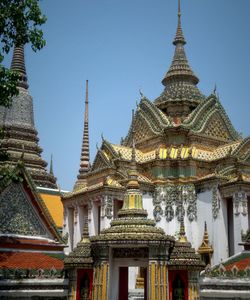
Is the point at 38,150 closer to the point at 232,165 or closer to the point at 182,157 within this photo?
the point at 182,157

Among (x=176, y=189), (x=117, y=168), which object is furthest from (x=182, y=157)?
(x=117, y=168)

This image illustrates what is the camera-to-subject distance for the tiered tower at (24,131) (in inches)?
1384

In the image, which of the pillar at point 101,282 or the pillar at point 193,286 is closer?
the pillar at point 101,282

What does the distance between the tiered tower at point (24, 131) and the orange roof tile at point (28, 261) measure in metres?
15.6

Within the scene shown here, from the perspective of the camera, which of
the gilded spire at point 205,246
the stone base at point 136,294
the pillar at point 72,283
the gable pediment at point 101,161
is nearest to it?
the pillar at point 72,283

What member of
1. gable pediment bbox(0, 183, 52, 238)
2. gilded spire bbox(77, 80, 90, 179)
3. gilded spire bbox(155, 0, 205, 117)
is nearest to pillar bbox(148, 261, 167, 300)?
gable pediment bbox(0, 183, 52, 238)

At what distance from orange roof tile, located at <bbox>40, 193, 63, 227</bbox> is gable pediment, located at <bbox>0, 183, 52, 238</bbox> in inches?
420

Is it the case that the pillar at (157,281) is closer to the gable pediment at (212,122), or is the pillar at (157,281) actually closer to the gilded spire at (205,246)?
the gilded spire at (205,246)

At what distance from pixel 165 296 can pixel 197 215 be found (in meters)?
13.9

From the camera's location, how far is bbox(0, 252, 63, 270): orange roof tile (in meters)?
18.0

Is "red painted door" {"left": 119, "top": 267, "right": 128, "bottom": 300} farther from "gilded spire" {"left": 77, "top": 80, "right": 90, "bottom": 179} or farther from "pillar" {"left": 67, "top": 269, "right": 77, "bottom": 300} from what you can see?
"gilded spire" {"left": 77, "top": 80, "right": 90, "bottom": 179}

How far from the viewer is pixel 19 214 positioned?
68.7 ft

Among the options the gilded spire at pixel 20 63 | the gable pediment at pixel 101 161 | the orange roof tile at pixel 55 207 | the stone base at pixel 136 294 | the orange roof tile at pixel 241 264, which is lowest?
the stone base at pixel 136 294

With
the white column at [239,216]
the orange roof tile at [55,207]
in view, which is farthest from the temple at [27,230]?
the white column at [239,216]
